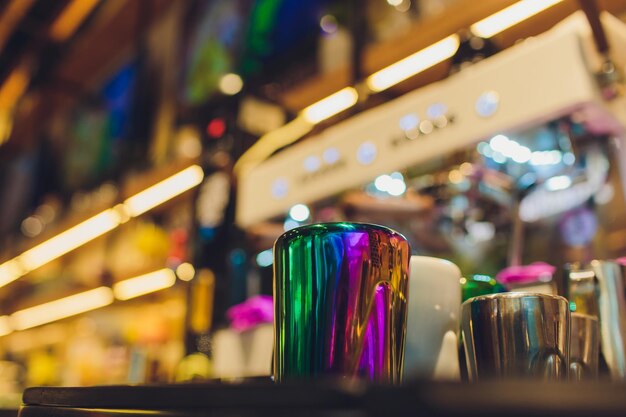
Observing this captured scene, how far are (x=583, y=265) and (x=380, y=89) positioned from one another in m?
1.04

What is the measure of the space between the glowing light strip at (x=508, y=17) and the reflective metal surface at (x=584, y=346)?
0.83m

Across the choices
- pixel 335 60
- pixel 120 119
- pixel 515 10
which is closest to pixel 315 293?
pixel 515 10

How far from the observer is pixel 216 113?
2.01 meters

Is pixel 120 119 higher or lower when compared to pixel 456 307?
higher

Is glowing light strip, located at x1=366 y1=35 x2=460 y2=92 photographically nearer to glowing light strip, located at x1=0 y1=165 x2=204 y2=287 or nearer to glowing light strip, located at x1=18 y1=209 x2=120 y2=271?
glowing light strip, located at x1=0 y1=165 x2=204 y2=287

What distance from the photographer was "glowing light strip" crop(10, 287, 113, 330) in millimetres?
3120

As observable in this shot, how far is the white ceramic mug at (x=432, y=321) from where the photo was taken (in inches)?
22.5

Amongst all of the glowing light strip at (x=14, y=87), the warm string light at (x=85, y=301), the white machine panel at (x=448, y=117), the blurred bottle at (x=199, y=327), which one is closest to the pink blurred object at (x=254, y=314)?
the white machine panel at (x=448, y=117)

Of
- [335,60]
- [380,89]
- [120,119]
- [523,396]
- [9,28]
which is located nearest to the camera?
[523,396]

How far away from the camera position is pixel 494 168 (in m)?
1.27

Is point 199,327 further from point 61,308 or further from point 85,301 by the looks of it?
point 61,308

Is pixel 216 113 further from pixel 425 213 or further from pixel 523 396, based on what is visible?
pixel 523 396

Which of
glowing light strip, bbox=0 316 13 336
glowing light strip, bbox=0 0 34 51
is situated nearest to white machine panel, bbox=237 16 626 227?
glowing light strip, bbox=0 0 34 51

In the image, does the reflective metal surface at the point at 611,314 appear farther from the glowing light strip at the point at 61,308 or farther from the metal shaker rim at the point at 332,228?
the glowing light strip at the point at 61,308
